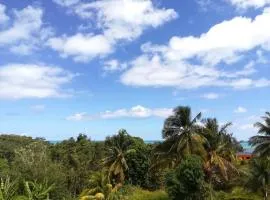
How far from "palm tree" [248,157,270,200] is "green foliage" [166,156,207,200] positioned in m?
5.00

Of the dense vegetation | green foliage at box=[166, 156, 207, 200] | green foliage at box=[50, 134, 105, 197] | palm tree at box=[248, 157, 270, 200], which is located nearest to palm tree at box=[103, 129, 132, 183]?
the dense vegetation

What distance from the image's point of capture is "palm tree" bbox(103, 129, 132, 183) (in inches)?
2388

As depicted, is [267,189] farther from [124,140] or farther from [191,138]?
[124,140]

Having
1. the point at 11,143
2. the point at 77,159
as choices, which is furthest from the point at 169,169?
the point at 11,143

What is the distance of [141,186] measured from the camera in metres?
61.7

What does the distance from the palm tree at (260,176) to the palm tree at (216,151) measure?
186 inches

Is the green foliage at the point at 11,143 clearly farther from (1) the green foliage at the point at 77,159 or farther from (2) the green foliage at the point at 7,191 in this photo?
(2) the green foliage at the point at 7,191

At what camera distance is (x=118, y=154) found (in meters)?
61.8

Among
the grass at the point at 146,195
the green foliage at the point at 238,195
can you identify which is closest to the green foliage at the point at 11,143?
the grass at the point at 146,195

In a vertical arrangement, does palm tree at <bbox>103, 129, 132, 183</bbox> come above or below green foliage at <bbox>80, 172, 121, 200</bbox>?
above

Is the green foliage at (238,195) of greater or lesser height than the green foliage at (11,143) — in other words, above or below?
below

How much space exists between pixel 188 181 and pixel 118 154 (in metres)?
20.8

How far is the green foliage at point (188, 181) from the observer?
138ft

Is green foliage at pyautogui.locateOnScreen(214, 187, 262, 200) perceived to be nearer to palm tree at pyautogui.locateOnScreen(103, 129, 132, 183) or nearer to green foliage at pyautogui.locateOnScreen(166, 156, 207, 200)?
green foliage at pyautogui.locateOnScreen(166, 156, 207, 200)
